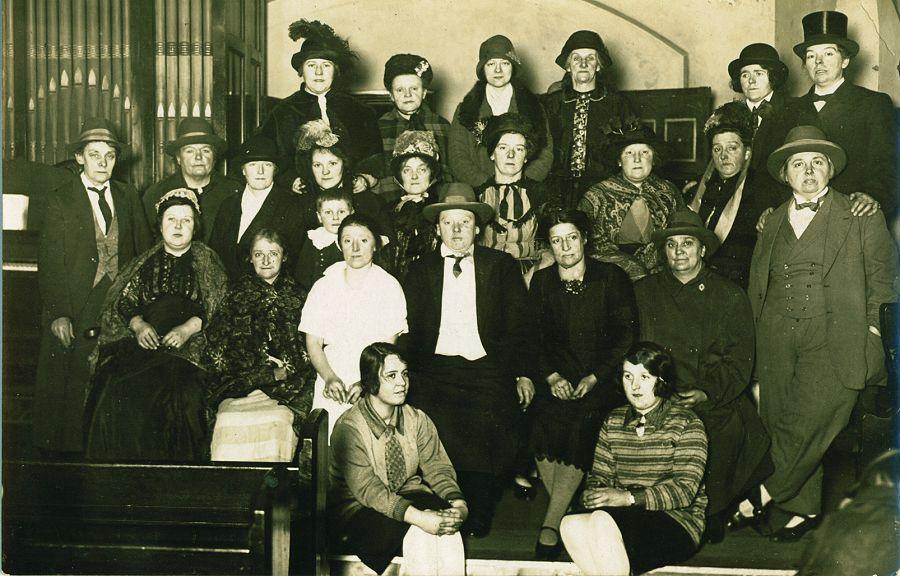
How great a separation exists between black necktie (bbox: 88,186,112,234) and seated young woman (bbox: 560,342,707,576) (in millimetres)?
2576

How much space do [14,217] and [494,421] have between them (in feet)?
8.21

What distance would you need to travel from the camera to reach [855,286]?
4551 millimetres

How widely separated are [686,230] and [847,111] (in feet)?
3.28

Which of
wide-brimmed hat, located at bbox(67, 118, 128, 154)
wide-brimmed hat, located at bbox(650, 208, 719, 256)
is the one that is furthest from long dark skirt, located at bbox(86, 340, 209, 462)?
wide-brimmed hat, located at bbox(650, 208, 719, 256)

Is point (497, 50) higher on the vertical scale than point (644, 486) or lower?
higher

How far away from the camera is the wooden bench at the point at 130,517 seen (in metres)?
4.31

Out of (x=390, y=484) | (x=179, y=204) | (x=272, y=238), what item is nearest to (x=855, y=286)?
(x=390, y=484)

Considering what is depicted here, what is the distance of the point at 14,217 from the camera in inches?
201

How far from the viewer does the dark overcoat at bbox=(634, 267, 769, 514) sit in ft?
14.6

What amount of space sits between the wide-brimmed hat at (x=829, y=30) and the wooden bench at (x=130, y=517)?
9.65 feet

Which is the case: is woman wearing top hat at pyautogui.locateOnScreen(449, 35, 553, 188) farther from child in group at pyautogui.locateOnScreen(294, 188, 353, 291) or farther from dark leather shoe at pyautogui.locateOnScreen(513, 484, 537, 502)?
dark leather shoe at pyautogui.locateOnScreen(513, 484, 537, 502)

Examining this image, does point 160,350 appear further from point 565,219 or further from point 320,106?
point 565,219

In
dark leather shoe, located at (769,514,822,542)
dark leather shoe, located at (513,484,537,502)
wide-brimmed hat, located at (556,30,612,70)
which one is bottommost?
dark leather shoe, located at (769,514,822,542)

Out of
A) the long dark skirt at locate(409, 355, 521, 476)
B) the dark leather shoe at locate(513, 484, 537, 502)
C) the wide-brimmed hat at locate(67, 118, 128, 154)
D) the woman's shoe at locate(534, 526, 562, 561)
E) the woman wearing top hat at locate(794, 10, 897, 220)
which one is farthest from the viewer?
the wide-brimmed hat at locate(67, 118, 128, 154)
